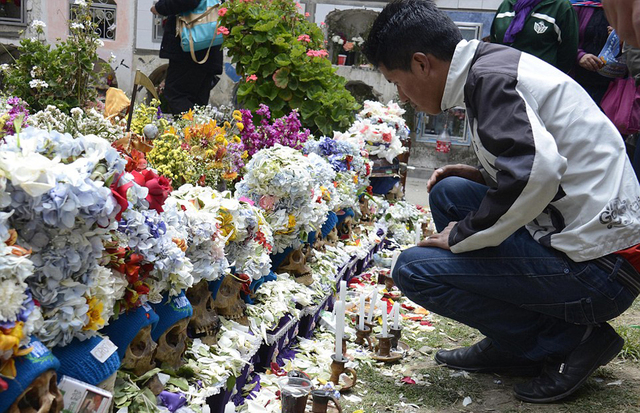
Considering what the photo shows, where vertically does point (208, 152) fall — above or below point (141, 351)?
above

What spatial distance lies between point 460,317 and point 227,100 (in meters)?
11.5

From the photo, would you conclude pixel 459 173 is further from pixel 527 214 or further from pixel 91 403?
pixel 91 403

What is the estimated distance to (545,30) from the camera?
4.57 m

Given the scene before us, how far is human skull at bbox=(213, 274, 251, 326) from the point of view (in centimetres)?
238

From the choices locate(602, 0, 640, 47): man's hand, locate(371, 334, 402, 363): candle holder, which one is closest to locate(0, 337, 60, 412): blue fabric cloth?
locate(602, 0, 640, 47): man's hand

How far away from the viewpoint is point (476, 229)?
2324mm

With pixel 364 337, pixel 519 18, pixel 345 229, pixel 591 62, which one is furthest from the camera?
pixel 519 18

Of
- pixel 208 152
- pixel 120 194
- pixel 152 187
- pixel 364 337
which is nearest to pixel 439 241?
pixel 364 337

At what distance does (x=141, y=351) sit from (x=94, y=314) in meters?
0.29

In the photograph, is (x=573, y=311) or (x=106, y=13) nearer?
(x=573, y=311)

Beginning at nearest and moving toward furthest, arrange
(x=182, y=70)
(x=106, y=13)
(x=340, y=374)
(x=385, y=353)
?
(x=340, y=374), (x=385, y=353), (x=182, y=70), (x=106, y=13)

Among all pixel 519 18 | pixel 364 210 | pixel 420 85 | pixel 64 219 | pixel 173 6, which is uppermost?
pixel 519 18

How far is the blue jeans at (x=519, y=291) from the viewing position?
2.32 metres

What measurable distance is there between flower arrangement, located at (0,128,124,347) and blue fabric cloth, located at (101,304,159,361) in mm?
113
